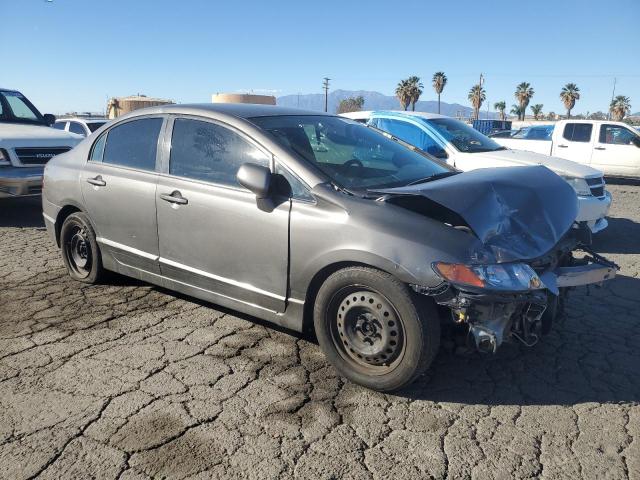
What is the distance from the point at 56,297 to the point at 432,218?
3.39 metres

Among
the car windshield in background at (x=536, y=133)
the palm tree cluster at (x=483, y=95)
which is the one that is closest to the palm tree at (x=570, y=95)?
the palm tree cluster at (x=483, y=95)

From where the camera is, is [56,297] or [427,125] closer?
[56,297]

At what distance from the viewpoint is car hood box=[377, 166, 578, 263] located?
2.86 m

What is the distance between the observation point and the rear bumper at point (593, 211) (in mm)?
6480

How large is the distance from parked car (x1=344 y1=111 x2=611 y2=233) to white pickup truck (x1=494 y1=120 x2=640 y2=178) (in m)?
5.91

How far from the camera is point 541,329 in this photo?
11.5ft

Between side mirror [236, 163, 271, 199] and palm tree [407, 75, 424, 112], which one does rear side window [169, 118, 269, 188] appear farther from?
palm tree [407, 75, 424, 112]

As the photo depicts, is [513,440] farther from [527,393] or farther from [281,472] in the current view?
[281,472]

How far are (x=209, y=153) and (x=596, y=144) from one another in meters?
12.5

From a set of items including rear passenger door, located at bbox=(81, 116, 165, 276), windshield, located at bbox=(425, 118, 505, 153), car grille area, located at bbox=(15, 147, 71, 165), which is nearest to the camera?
rear passenger door, located at bbox=(81, 116, 165, 276)

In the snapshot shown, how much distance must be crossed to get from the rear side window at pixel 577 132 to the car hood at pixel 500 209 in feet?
37.4

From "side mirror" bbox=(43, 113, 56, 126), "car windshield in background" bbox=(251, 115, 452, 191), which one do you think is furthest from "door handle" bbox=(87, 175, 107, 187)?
"side mirror" bbox=(43, 113, 56, 126)

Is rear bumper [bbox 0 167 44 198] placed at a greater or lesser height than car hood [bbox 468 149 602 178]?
lesser

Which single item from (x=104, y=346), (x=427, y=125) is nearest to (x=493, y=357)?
(x=104, y=346)
